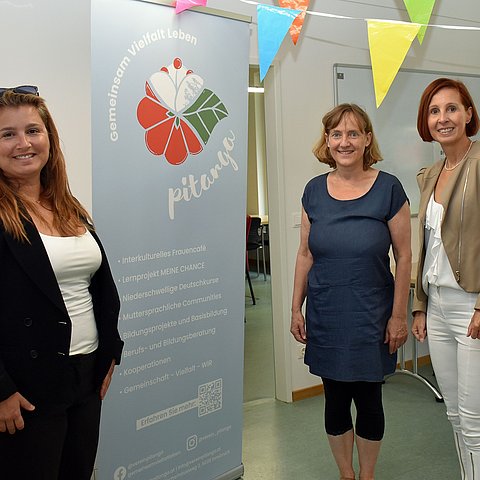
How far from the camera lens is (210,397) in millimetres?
2482

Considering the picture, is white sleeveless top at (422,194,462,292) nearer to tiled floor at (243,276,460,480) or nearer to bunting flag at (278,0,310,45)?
tiled floor at (243,276,460,480)

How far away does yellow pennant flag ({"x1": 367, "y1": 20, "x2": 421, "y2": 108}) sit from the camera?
2.73 meters

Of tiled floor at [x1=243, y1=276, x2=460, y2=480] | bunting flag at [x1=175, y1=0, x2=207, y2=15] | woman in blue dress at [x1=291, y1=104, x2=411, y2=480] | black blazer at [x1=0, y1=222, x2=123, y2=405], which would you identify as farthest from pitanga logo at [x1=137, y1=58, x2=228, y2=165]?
tiled floor at [x1=243, y1=276, x2=460, y2=480]

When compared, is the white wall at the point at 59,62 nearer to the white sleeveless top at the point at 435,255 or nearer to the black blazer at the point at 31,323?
the black blazer at the point at 31,323

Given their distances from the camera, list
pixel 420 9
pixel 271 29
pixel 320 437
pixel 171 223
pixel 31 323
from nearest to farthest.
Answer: pixel 31 323 < pixel 171 223 < pixel 271 29 < pixel 420 9 < pixel 320 437

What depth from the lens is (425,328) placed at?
2.20m

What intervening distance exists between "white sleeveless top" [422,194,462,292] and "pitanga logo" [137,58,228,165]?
887 mm

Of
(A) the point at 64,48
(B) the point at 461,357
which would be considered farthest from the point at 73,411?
(A) the point at 64,48

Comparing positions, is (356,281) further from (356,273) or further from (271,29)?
(271,29)

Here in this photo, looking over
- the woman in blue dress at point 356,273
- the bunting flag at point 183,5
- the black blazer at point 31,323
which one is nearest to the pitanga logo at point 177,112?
the bunting flag at point 183,5

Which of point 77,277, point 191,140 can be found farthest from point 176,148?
point 77,277

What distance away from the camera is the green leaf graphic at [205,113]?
2.27 meters

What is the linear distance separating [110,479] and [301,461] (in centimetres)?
100

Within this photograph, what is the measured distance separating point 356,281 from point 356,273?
30 mm
